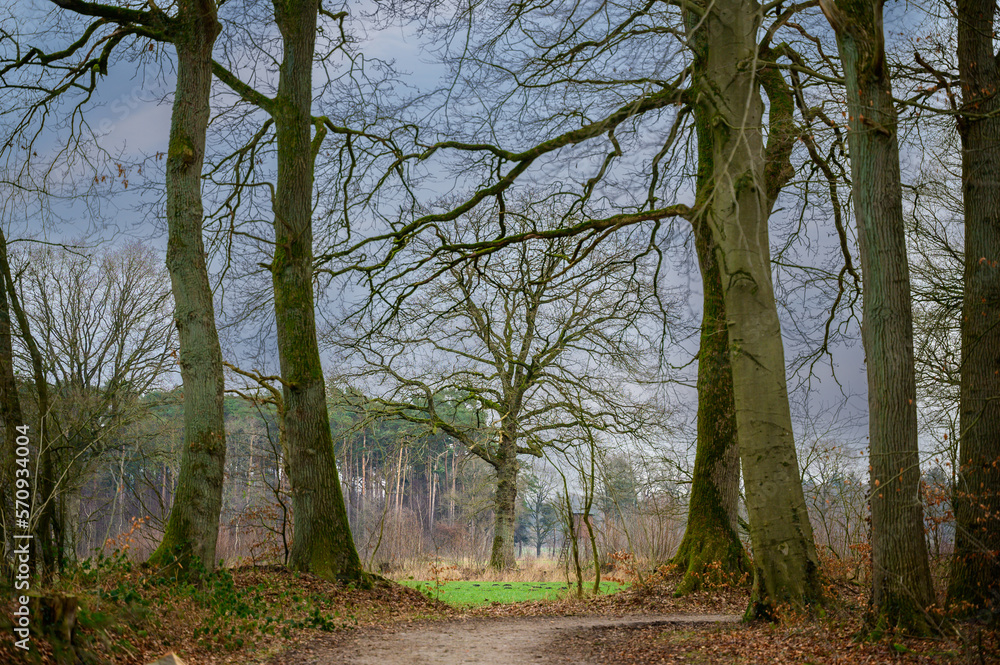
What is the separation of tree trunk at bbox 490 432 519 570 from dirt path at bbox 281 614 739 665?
9.17 m

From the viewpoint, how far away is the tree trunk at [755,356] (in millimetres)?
6367

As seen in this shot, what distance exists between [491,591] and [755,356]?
27.6 ft

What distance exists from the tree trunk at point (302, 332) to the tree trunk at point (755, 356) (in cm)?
541

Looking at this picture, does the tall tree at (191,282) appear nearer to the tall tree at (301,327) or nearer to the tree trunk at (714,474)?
the tall tree at (301,327)

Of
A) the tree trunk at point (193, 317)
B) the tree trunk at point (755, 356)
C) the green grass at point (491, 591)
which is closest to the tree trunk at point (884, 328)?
the tree trunk at point (755, 356)

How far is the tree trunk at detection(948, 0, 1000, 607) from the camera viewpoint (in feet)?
18.5

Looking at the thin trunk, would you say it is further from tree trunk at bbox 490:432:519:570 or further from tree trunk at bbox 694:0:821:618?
tree trunk at bbox 490:432:519:570

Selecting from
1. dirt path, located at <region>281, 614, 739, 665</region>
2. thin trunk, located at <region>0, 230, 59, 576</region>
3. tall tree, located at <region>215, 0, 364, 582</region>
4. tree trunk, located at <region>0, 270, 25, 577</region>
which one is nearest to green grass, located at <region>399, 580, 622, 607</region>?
tall tree, located at <region>215, 0, 364, 582</region>

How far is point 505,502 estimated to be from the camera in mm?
18250

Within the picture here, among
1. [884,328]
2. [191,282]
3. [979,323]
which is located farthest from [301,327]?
[979,323]

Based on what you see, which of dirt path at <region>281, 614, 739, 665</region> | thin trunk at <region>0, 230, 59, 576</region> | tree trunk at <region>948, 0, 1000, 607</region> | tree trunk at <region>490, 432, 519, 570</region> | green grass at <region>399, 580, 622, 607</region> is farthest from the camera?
tree trunk at <region>490, 432, 519, 570</region>

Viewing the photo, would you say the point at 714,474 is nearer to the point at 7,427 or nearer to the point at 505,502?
the point at 7,427

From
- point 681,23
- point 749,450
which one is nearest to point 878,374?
point 749,450

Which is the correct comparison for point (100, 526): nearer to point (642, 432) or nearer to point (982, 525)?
point (642, 432)
